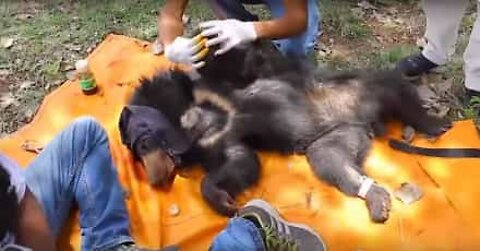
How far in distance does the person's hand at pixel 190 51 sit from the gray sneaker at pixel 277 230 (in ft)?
1.97

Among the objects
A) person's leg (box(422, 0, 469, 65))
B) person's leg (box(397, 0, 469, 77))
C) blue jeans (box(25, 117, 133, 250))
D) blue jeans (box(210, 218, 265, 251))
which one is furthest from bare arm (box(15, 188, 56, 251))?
person's leg (box(422, 0, 469, 65))

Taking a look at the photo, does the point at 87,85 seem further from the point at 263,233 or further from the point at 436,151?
the point at 436,151

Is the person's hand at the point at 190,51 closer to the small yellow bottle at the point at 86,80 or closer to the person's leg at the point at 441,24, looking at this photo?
the small yellow bottle at the point at 86,80

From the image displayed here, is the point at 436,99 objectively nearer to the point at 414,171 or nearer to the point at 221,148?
the point at 414,171

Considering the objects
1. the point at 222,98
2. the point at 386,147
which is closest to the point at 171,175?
the point at 222,98

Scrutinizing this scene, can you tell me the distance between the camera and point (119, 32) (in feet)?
13.3

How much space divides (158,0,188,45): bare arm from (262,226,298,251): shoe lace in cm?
109

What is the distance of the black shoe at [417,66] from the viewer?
3.54 m

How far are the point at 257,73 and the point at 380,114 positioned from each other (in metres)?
0.48

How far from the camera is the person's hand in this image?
2.83 metres

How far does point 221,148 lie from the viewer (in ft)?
9.00

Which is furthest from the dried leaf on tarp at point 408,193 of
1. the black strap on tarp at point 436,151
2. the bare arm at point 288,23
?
the bare arm at point 288,23

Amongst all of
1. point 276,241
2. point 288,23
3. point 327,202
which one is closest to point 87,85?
point 288,23

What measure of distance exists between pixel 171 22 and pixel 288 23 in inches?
19.5
